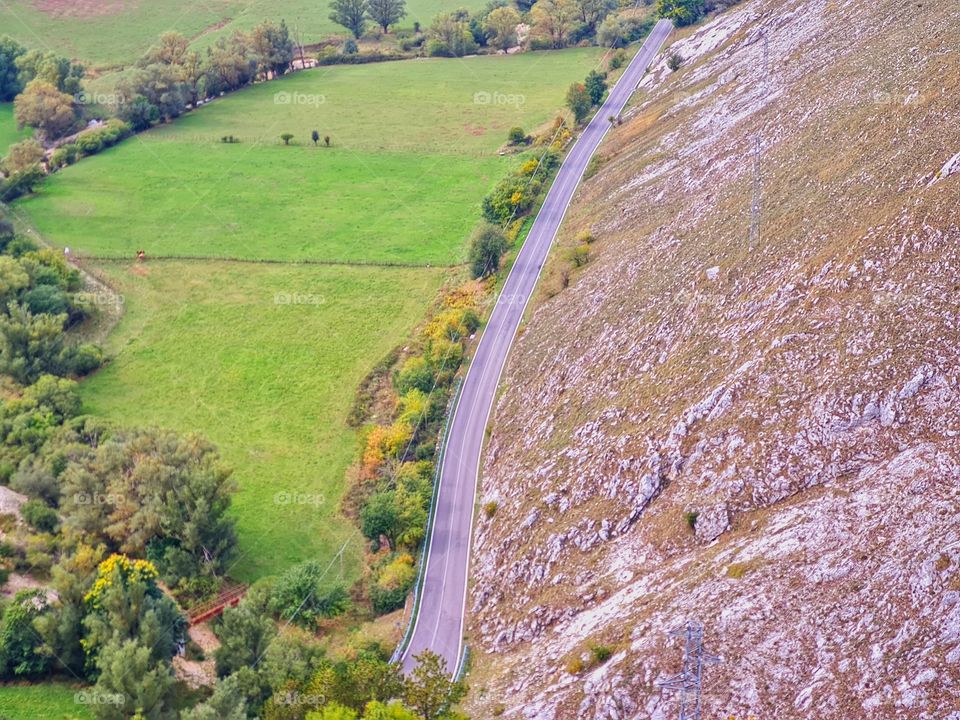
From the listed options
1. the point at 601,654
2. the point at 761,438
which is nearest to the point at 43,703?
the point at 601,654

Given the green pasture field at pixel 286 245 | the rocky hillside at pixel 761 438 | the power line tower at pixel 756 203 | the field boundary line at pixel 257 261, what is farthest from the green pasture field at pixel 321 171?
the power line tower at pixel 756 203

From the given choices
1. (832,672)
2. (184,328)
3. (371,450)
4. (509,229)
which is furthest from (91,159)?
(832,672)

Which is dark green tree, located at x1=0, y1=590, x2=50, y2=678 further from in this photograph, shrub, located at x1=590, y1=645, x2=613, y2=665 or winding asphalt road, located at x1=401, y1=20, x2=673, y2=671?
shrub, located at x1=590, y1=645, x2=613, y2=665

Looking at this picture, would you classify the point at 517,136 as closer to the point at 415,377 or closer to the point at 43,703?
the point at 415,377

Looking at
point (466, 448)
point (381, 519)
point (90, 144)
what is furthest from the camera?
point (90, 144)

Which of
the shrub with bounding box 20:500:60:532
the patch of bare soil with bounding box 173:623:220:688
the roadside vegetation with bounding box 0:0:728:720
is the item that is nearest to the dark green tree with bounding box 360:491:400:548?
the roadside vegetation with bounding box 0:0:728:720

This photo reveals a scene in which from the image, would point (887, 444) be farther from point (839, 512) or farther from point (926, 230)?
point (926, 230)

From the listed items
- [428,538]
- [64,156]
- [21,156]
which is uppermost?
[21,156]
